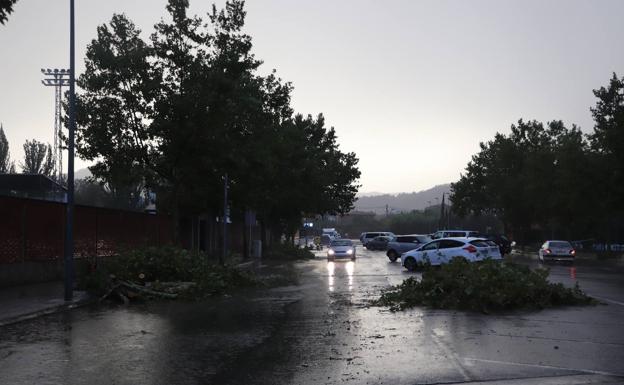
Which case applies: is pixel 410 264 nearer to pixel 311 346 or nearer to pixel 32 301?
pixel 32 301

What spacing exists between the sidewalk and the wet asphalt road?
47 cm

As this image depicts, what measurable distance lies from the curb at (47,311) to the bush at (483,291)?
740 centimetres

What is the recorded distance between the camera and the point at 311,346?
378 inches

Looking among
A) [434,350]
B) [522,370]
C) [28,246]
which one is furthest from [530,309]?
[28,246]

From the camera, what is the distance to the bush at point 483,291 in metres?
14.0

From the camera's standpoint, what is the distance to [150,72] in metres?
27.1

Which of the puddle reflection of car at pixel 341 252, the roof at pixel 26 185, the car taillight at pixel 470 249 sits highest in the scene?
the roof at pixel 26 185

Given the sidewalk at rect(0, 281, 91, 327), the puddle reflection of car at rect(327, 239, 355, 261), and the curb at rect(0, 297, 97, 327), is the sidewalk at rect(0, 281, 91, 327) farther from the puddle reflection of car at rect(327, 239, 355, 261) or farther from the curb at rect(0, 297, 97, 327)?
the puddle reflection of car at rect(327, 239, 355, 261)

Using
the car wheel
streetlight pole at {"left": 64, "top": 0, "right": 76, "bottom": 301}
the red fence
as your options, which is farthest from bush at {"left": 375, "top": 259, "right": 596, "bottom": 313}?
the car wheel

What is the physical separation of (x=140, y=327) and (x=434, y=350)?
570cm

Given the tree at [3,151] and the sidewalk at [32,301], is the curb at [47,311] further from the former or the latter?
the tree at [3,151]

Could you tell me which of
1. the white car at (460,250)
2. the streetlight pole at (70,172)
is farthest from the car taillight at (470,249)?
the streetlight pole at (70,172)

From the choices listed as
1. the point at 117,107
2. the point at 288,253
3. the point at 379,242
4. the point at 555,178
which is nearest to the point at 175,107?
the point at 117,107

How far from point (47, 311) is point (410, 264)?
1869cm
